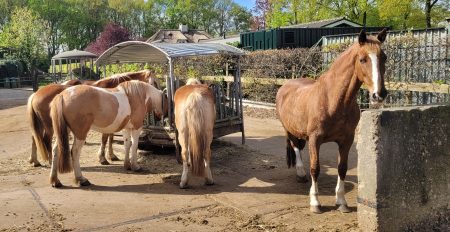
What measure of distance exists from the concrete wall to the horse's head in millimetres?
294

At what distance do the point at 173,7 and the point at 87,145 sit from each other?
6247 centimetres

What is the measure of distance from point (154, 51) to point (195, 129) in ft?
11.3

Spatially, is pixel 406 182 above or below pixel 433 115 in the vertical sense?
below

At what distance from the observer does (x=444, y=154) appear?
13.7 ft

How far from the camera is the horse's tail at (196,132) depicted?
5.93 metres

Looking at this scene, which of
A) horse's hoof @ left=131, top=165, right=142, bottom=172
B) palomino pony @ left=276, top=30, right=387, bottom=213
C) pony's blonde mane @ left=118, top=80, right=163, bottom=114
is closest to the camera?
palomino pony @ left=276, top=30, right=387, bottom=213

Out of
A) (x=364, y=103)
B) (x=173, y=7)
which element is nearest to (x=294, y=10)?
(x=364, y=103)

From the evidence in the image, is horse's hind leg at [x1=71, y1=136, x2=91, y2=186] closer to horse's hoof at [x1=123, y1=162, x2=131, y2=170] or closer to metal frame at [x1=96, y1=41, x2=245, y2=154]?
horse's hoof at [x1=123, y1=162, x2=131, y2=170]

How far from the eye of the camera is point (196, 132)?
19.6 feet

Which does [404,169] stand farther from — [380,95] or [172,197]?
[172,197]

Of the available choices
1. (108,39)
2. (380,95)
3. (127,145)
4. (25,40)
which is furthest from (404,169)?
(108,39)

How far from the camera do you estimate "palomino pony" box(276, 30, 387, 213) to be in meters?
4.21

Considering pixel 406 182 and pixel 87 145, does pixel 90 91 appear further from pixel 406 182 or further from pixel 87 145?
pixel 406 182

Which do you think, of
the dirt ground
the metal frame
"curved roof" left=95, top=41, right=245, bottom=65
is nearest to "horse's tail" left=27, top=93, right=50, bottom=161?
the dirt ground
